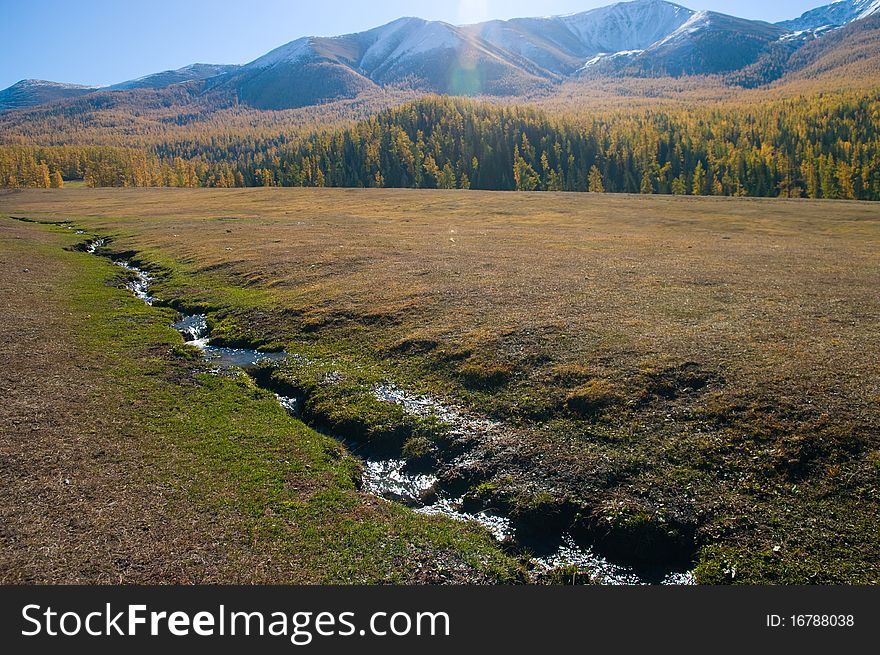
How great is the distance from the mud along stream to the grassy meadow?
2.20 feet

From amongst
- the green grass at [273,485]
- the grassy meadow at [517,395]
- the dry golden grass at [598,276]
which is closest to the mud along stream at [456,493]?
the grassy meadow at [517,395]

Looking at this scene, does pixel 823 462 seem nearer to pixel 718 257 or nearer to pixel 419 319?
pixel 419 319

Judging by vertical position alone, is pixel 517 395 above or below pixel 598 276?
below

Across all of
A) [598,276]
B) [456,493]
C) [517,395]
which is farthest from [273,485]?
[598,276]

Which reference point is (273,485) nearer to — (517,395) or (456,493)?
(456,493)

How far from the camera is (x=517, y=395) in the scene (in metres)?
24.8

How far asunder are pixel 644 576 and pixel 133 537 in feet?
50.0

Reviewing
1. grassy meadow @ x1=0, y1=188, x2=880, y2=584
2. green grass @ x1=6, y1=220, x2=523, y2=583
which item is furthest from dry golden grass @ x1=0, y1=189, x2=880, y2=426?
green grass @ x1=6, y1=220, x2=523, y2=583

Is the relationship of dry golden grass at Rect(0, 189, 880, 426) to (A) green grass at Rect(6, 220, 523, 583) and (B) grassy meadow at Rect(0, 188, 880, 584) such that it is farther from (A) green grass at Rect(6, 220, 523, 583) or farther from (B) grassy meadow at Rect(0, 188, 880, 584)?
(A) green grass at Rect(6, 220, 523, 583)

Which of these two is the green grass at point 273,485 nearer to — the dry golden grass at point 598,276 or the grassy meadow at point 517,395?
the grassy meadow at point 517,395

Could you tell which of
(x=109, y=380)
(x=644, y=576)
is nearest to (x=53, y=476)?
(x=109, y=380)

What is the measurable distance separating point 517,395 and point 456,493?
6766 mm

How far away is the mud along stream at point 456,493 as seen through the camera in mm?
15711

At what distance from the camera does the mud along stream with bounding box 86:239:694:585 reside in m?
15.7
